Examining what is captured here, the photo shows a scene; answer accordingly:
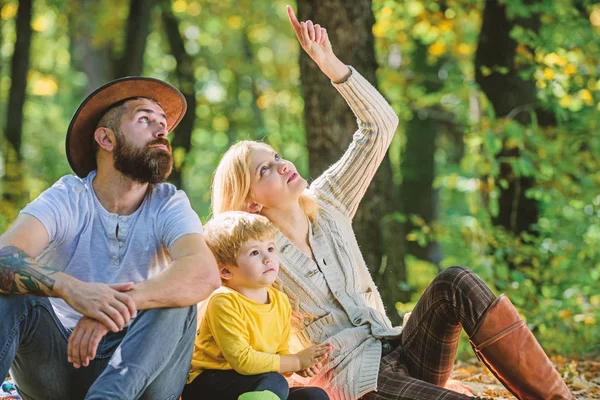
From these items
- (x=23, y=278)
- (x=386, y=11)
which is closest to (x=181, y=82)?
(x=386, y=11)

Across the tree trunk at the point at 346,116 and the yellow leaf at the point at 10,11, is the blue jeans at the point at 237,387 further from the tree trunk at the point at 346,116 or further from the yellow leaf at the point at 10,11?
the yellow leaf at the point at 10,11

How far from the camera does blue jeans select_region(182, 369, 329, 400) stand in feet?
11.6

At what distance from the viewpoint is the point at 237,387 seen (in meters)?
3.61

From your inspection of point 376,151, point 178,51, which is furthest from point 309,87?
point 178,51

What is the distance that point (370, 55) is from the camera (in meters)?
6.68

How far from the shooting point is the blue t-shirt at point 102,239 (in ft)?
12.7

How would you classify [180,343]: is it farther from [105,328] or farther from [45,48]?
[45,48]

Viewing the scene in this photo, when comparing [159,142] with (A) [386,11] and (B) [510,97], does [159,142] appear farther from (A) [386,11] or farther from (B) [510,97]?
(A) [386,11]

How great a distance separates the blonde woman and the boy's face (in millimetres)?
297

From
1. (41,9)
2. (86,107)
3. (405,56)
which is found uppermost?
(41,9)

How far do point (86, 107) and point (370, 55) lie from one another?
3069 millimetres

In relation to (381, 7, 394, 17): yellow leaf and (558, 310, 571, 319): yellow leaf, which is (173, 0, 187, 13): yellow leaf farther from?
(558, 310, 571, 319): yellow leaf

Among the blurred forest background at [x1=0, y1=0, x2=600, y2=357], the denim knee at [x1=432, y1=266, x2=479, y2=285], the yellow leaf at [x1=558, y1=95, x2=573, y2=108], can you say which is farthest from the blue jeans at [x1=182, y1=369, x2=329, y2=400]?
the yellow leaf at [x1=558, y1=95, x2=573, y2=108]

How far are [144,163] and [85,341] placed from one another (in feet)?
3.12
